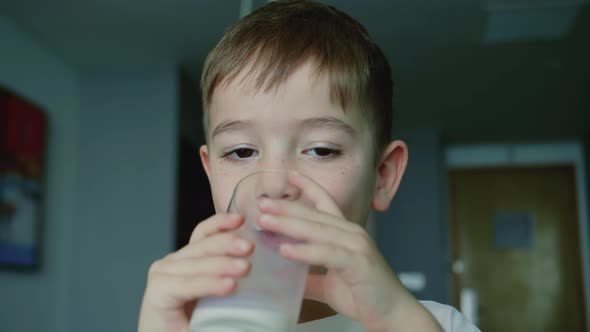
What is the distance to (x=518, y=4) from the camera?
2.86 m

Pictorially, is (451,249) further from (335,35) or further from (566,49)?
(335,35)

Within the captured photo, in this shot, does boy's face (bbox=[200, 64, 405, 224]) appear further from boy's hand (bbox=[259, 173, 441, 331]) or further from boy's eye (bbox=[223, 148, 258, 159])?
boy's hand (bbox=[259, 173, 441, 331])

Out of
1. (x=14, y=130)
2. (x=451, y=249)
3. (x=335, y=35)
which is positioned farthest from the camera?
(x=451, y=249)

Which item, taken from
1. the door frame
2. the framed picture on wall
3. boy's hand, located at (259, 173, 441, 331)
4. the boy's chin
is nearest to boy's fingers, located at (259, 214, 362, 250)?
boy's hand, located at (259, 173, 441, 331)

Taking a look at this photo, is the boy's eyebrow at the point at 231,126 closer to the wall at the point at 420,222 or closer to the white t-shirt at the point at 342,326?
the white t-shirt at the point at 342,326

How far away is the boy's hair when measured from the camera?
0.79 meters

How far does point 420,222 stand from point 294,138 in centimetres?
468

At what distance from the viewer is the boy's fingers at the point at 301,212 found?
49 centimetres

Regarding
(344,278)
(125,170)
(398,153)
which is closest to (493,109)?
(125,170)

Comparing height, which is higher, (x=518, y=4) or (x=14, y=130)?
(x=518, y=4)

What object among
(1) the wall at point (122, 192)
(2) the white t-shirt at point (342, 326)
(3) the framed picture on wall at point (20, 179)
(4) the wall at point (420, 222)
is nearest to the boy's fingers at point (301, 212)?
(2) the white t-shirt at point (342, 326)

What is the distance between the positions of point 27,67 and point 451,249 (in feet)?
13.4

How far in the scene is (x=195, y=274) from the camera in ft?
1.70

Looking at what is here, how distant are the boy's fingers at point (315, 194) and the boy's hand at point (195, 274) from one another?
0.21ft
